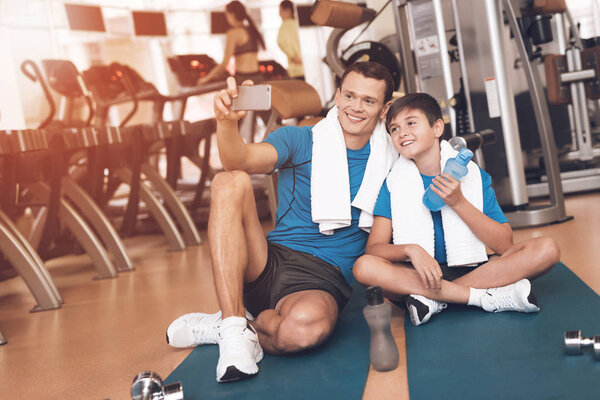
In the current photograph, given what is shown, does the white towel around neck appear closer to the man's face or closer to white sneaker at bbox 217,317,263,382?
the man's face

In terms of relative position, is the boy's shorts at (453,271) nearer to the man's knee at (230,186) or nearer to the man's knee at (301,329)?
the man's knee at (301,329)

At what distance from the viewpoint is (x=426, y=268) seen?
183cm

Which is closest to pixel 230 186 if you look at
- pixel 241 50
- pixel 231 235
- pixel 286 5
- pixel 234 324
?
pixel 231 235

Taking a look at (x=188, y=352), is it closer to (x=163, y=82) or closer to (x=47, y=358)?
(x=47, y=358)

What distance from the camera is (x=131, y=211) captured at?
172 inches

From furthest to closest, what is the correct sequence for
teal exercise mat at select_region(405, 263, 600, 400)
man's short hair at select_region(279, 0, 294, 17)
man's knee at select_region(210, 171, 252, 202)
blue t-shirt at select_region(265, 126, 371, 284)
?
man's short hair at select_region(279, 0, 294, 17), blue t-shirt at select_region(265, 126, 371, 284), man's knee at select_region(210, 171, 252, 202), teal exercise mat at select_region(405, 263, 600, 400)

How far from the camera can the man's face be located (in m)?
2.00

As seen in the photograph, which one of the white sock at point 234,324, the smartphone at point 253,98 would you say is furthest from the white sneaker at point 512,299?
the smartphone at point 253,98

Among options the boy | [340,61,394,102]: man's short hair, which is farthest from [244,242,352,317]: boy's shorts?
[340,61,394,102]: man's short hair

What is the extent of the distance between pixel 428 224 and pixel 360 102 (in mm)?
454

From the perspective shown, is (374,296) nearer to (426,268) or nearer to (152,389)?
(426,268)

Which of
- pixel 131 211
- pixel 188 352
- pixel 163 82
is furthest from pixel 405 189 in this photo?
pixel 163 82

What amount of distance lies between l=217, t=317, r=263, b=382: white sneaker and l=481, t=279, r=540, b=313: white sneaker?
0.75 m

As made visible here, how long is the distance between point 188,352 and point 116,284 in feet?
5.48
